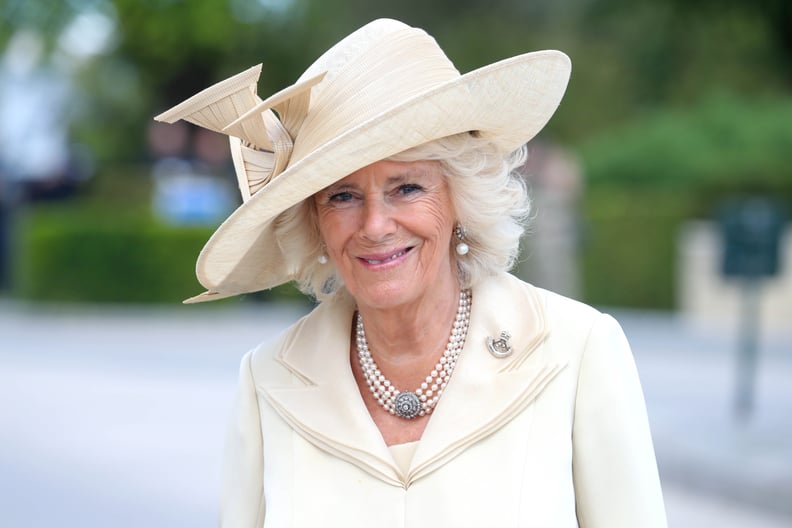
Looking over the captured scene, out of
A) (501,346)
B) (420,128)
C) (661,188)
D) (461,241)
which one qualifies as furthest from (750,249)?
(661,188)

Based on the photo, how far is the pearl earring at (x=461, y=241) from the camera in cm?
243

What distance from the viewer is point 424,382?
2381 millimetres

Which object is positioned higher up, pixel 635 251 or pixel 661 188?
pixel 661 188

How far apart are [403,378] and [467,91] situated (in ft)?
1.96

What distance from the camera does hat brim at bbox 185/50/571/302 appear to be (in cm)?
210

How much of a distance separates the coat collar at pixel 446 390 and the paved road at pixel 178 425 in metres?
3.91

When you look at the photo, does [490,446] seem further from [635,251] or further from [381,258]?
[635,251]

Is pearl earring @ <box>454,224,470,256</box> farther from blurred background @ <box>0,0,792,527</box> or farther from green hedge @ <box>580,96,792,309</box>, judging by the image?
green hedge @ <box>580,96,792,309</box>

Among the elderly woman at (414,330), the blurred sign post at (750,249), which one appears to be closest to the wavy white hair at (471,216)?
the elderly woman at (414,330)

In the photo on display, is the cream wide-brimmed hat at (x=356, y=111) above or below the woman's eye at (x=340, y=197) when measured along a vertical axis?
above

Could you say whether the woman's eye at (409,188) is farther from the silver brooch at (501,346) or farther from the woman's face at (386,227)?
the silver brooch at (501,346)

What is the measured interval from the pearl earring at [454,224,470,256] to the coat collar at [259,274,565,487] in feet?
0.26

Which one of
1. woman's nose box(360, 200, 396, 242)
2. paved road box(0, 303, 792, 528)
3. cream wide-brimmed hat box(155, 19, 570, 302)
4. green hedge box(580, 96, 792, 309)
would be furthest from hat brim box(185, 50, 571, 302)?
green hedge box(580, 96, 792, 309)

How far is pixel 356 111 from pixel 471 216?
35 cm
